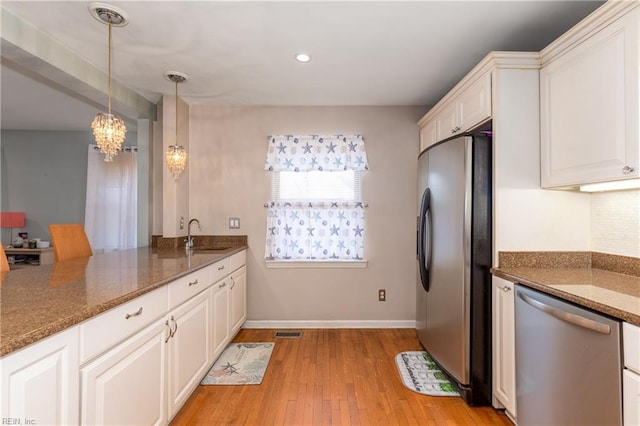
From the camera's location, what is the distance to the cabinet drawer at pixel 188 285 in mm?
1759

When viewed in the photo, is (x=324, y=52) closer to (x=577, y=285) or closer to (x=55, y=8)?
(x=55, y=8)

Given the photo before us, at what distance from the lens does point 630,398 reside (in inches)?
43.4

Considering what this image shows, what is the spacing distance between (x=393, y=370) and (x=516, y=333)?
108 centimetres

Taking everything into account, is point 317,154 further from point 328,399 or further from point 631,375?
point 631,375

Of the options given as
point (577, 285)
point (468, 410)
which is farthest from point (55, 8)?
point (468, 410)

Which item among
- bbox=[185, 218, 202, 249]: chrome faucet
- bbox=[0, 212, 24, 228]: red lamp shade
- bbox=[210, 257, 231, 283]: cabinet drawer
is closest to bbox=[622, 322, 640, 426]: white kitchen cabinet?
bbox=[210, 257, 231, 283]: cabinet drawer

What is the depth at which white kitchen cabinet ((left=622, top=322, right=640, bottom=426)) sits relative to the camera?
108 cm

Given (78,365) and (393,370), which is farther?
(393,370)

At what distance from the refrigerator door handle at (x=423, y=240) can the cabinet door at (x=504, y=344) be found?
62 centimetres

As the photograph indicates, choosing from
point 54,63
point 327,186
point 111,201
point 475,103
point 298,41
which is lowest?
point 111,201

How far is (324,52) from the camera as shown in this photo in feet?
7.62

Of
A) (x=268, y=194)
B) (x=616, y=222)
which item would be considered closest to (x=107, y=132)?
(x=268, y=194)

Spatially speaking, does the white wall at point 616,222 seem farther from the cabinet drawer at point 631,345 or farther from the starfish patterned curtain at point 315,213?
the starfish patterned curtain at point 315,213

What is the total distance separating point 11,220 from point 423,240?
17.9 feet
